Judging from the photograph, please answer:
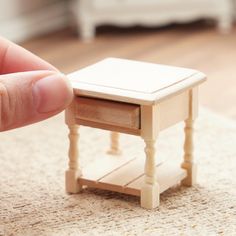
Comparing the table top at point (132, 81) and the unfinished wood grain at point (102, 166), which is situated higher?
the table top at point (132, 81)

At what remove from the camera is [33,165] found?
219 cm

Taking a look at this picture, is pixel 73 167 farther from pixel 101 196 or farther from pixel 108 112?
pixel 108 112

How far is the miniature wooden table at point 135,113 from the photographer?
1.78m

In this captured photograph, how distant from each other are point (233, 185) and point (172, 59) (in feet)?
4.16

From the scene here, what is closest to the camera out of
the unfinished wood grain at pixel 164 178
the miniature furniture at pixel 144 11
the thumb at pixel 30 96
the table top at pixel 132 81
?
the thumb at pixel 30 96

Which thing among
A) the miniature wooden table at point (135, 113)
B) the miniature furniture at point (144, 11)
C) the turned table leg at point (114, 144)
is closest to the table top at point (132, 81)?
the miniature wooden table at point (135, 113)

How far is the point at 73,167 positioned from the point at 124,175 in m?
0.13

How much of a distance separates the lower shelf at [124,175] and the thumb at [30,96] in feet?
0.91

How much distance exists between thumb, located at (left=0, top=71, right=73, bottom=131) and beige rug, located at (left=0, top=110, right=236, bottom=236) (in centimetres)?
27

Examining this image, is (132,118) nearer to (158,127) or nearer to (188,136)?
(158,127)

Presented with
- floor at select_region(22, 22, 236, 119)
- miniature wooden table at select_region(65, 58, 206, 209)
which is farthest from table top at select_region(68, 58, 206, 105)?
floor at select_region(22, 22, 236, 119)

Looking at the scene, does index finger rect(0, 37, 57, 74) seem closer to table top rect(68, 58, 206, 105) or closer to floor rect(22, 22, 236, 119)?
table top rect(68, 58, 206, 105)

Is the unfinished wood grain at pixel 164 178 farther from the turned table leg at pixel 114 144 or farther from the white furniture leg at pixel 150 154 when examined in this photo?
the turned table leg at pixel 114 144

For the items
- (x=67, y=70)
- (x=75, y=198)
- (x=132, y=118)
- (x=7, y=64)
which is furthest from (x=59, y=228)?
(x=67, y=70)
